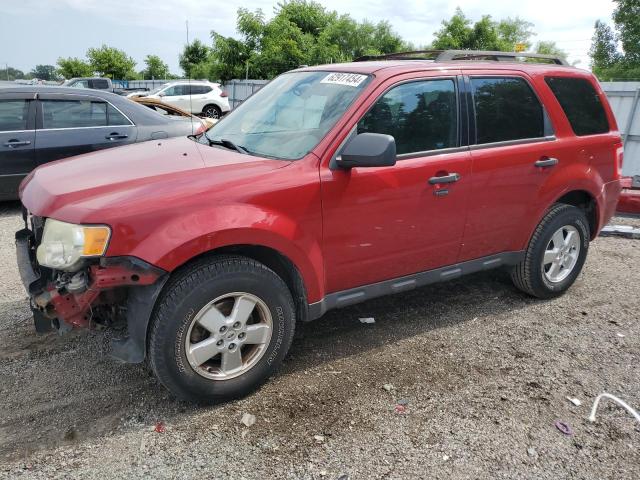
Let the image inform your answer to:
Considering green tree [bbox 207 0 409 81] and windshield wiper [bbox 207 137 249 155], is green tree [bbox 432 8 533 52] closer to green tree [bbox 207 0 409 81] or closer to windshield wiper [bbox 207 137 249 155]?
green tree [bbox 207 0 409 81]

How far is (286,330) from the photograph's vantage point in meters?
3.08

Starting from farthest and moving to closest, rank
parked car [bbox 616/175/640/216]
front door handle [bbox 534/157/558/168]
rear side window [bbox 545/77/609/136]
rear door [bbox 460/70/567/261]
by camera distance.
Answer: parked car [bbox 616/175/640/216], rear side window [bbox 545/77/609/136], front door handle [bbox 534/157/558/168], rear door [bbox 460/70/567/261]

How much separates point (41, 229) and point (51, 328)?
55cm

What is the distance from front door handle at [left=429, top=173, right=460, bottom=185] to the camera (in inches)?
135

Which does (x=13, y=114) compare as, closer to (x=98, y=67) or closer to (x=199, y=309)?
(x=199, y=309)

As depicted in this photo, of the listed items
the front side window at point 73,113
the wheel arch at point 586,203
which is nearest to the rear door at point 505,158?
the wheel arch at point 586,203

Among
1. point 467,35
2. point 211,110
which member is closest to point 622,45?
point 467,35

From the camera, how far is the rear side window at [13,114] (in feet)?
21.1

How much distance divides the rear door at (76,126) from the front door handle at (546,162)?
5.21 metres

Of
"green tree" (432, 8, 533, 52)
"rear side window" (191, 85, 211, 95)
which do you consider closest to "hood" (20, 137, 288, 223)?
"rear side window" (191, 85, 211, 95)

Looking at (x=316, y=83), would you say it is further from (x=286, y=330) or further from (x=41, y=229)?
(x=41, y=229)

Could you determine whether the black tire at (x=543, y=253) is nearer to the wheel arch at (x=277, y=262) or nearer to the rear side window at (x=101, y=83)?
the wheel arch at (x=277, y=262)

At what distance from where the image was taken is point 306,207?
9.76 feet

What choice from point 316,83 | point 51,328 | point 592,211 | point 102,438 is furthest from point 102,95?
point 592,211
